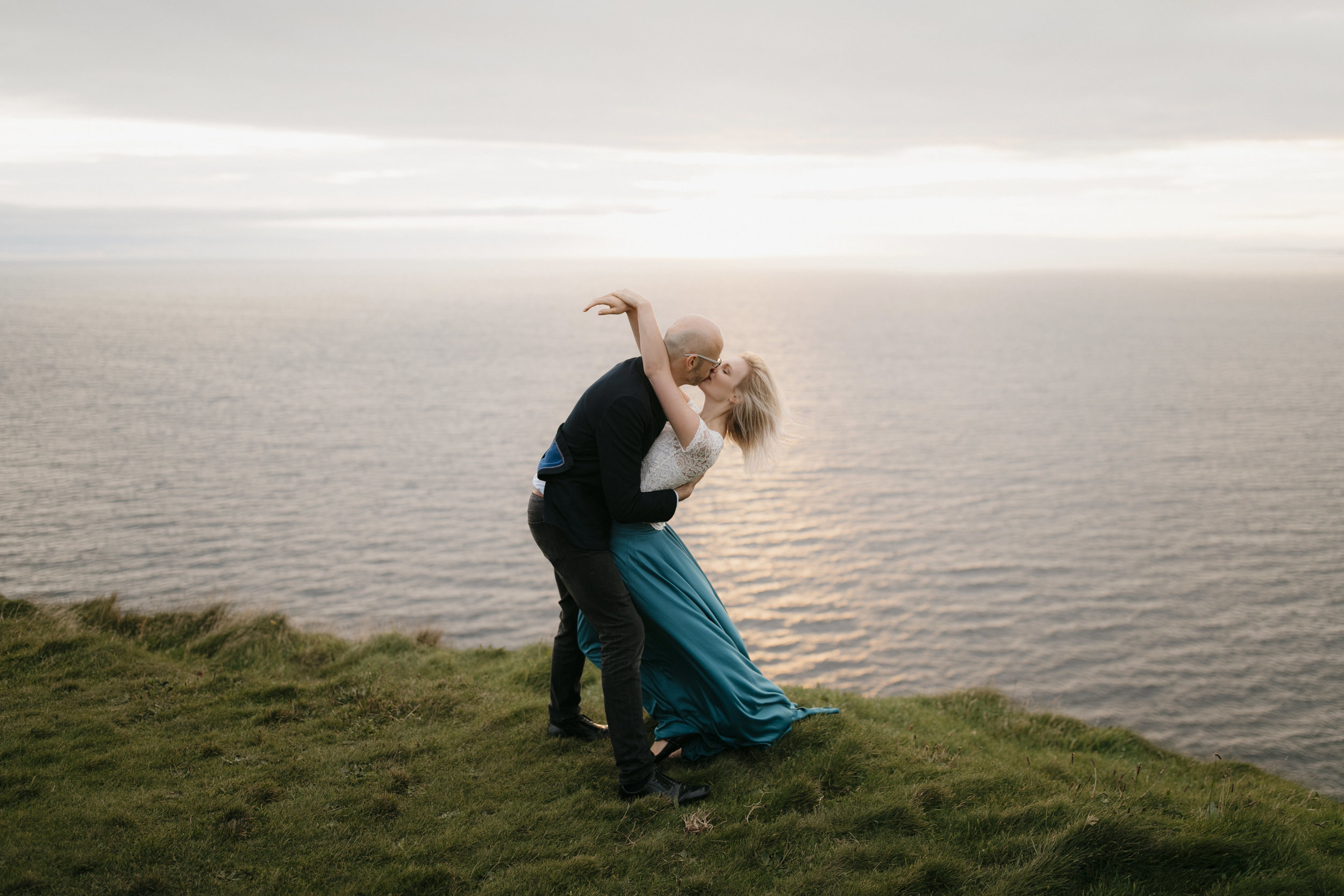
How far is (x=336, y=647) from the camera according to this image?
374 inches

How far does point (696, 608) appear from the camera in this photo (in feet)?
19.0

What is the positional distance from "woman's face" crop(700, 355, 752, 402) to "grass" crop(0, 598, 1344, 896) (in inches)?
94.5

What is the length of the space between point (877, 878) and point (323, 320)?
109 meters

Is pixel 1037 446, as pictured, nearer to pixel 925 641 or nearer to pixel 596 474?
pixel 925 641

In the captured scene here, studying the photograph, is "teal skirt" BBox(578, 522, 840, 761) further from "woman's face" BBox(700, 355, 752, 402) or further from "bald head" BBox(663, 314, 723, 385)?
"bald head" BBox(663, 314, 723, 385)

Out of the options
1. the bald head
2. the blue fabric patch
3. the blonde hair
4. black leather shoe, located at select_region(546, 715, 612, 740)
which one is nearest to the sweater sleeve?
the blue fabric patch

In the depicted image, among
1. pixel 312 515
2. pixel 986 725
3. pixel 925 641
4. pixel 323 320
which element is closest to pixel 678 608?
pixel 986 725

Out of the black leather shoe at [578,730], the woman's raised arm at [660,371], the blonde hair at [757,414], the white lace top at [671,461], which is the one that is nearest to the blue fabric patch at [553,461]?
the white lace top at [671,461]

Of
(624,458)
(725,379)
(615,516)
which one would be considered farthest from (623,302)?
(615,516)

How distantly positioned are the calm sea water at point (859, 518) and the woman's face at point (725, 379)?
37.7ft

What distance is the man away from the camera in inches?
200

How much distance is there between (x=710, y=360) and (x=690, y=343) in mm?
180

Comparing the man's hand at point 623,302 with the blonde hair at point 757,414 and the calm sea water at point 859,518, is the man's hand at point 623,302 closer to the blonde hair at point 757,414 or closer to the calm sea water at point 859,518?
the blonde hair at point 757,414

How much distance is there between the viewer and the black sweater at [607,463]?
5.00 m
